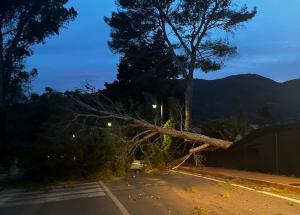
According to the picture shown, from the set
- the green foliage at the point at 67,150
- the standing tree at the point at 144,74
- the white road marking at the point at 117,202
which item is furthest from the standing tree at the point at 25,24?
the white road marking at the point at 117,202

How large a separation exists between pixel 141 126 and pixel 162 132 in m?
1.32

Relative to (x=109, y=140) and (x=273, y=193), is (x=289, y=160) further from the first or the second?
(x=109, y=140)

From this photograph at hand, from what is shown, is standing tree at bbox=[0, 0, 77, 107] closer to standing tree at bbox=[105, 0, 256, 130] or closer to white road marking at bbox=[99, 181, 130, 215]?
standing tree at bbox=[105, 0, 256, 130]

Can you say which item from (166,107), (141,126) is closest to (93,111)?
(141,126)

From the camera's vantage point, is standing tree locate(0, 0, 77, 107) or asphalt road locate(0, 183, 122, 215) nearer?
asphalt road locate(0, 183, 122, 215)

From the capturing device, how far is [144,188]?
19.3 m

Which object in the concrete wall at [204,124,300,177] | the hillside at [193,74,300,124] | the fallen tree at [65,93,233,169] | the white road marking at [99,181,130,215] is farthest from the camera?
the hillside at [193,74,300,124]

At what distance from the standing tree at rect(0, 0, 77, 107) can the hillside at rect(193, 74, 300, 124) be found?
853 inches

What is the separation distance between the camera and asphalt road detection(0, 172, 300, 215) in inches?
506

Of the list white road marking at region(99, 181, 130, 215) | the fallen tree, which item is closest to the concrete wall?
the fallen tree

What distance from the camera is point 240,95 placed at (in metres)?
90.4

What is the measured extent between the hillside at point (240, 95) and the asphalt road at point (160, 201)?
45882mm

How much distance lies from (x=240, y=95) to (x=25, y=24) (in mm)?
43579

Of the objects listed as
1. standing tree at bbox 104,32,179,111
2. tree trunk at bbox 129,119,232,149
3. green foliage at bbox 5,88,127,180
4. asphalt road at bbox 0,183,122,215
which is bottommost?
asphalt road at bbox 0,183,122,215
